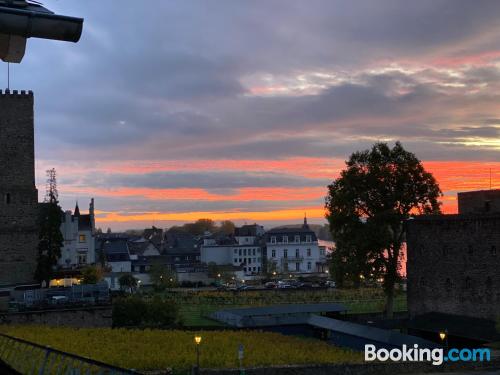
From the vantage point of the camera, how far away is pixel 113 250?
375ft

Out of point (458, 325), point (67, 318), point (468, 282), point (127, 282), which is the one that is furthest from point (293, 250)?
point (458, 325)

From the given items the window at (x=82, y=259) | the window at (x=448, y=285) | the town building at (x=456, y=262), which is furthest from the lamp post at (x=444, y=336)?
the window at (x=82, y=259)

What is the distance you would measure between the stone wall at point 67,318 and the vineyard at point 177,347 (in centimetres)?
199

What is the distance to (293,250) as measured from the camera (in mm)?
127438

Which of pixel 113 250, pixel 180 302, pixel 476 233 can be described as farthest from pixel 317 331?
pixel 113 250

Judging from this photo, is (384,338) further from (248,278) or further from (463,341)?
(248,278)

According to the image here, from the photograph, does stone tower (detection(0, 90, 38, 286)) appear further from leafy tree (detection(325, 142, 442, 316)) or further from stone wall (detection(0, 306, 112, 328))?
leafy tree (detection(325, 142, 442, 316))

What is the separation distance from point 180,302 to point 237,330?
24733 millimetres

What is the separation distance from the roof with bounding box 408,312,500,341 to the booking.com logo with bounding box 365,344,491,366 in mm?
2905

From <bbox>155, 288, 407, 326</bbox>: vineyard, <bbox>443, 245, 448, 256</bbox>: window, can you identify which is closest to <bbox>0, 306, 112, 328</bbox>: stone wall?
<bbox>155, 288, 407, 326</bbox>: vineyard

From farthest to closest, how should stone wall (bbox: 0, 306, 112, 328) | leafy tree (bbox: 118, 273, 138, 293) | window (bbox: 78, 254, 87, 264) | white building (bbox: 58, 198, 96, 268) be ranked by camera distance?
window (bbox: 78, 254, 87, 264) → white building (bbox: 58, 198, 96, 268) → leafy tree (bbox: 118, 273, 138, 293) → stone wall (bbox: 0, 306, 112, 328)

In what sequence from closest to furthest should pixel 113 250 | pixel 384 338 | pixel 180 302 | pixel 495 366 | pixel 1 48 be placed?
pixel 1 48
pixel 495 366
pixel 384 338
pixel 180 302
pixel 113 250

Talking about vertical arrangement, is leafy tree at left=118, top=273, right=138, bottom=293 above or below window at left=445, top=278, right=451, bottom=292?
below

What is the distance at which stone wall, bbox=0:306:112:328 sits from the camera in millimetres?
42906
